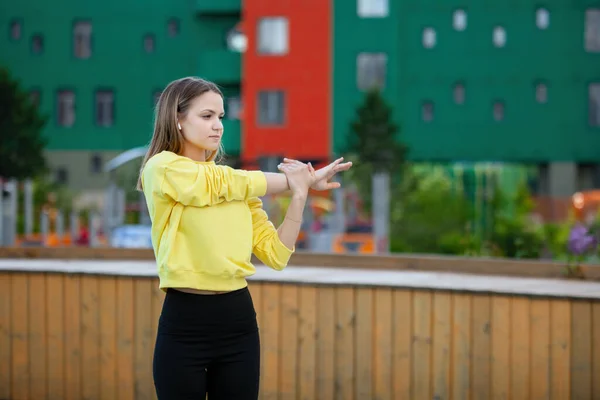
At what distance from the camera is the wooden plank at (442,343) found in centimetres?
590

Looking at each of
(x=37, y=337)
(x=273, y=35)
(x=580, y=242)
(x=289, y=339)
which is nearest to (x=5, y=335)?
(x=37, y=337)

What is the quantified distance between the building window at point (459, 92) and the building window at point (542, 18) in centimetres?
327

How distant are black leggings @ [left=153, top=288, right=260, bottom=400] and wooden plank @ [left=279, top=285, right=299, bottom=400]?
8.19ft

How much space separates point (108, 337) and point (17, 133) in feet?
94.4

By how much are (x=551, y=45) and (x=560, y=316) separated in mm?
31884

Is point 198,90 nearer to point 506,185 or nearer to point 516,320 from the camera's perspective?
point 516,320

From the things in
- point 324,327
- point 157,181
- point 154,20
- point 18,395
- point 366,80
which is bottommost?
point 18,395

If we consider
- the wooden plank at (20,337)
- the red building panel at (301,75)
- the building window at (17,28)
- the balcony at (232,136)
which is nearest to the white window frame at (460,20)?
the red building panel at (301,75)

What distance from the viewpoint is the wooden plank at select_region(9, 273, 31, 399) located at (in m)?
6.71

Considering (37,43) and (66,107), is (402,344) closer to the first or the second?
(66,107)

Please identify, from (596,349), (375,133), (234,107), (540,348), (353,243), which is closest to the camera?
(596,349)

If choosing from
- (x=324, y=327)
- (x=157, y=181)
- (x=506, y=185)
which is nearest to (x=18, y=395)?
(x=324, y=327)

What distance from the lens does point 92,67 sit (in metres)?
38.8

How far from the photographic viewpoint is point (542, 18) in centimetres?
3628
